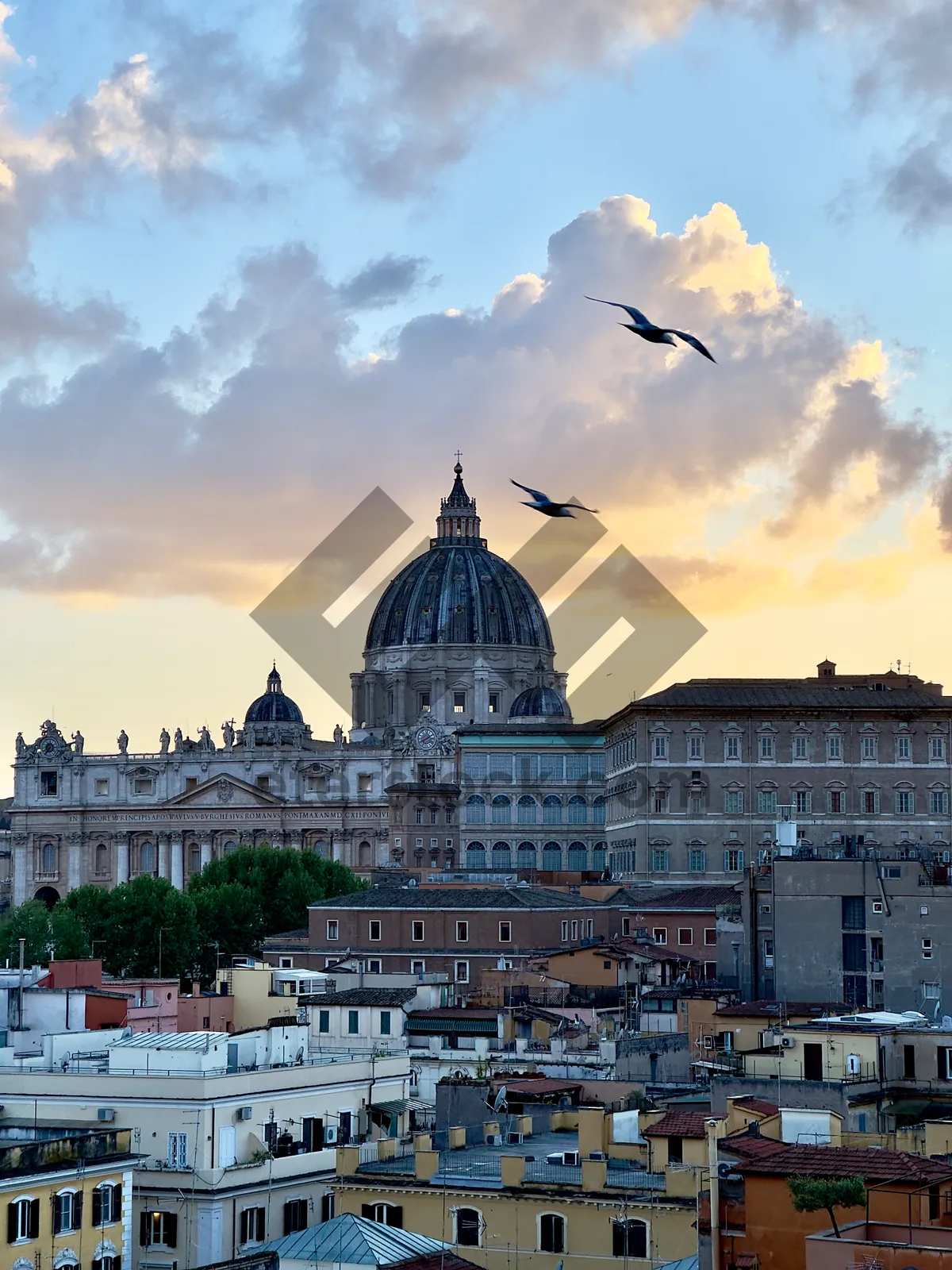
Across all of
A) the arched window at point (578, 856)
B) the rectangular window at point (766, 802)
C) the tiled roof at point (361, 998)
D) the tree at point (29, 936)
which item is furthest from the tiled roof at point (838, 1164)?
the arched window at point (578, 856)

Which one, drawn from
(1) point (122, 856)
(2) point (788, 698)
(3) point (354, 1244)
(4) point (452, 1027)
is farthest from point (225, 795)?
(3) point (354, 1244)

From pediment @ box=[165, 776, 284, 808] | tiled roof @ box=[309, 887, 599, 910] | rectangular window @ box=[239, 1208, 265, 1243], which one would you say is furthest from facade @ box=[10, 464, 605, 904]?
rectangular window @ box=[239, 1208, 265, 1243]

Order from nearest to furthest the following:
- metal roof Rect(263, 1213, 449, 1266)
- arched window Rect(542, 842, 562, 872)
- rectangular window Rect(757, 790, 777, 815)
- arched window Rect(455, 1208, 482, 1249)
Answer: metal roof Rect(263, 1213, 449, 1266) < arched window Rect(455, 1208, 482, 1249) < rectangular window Rect(757, 790, 777, 815) < arched window Rect(542, 842, 562, 872)

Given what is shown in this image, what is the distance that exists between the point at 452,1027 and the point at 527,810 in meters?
82.3

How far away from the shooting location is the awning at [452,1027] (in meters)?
60.5

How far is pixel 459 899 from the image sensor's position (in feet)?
297

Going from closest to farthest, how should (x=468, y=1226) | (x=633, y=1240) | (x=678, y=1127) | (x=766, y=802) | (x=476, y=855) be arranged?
(x=633, y=1240) → (x=468, y=1226) → (x=678, y=1127) → (x=766, y=802) → (x=476, y=855)

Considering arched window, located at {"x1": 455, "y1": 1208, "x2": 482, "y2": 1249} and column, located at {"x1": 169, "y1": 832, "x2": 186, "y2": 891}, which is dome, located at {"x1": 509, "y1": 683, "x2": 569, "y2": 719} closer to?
column, located at {"x1": 169, "y1": 832, "x2": 186, "y2": 891}

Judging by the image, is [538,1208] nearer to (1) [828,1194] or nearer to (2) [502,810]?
(1) [828,1194]

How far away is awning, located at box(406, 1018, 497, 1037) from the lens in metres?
60.5

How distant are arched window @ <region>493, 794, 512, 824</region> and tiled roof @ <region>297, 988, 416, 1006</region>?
255ft

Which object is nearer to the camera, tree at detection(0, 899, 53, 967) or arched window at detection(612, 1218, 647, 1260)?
arched window at detection(612, 1218, 647, 1260)

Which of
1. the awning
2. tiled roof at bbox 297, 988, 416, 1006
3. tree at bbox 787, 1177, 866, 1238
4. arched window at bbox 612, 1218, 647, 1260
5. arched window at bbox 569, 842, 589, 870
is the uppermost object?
arched window at bbox 569, 842, 589, 870

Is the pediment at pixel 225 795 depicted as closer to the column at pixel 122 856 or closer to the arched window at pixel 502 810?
the column at pixel 122 856
